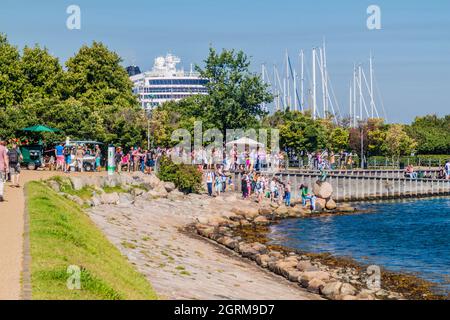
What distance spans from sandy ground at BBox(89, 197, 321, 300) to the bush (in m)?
10.8

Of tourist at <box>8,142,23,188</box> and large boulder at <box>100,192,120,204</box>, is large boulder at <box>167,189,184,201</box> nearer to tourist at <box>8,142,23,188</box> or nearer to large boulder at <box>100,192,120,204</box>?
large boulder at <box>100,192,120,204</box>

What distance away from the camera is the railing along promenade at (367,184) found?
225 ft

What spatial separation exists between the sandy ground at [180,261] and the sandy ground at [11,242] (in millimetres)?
3690

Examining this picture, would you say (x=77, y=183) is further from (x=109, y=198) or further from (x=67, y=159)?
(x=67, y=159)

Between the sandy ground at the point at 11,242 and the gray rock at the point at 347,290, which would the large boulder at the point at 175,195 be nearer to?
the sandy ground at the point at 11,242

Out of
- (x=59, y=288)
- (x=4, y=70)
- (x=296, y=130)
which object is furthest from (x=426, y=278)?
(x=296, y=130)

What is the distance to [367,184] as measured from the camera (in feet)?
250

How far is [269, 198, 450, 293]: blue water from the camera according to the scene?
34.8m

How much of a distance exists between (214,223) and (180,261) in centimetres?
1753

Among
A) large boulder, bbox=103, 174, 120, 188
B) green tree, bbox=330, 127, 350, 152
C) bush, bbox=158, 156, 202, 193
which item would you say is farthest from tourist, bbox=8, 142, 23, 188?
green tree, bbox=330, 127, 350, 152

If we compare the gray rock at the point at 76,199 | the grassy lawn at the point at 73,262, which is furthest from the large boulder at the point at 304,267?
the gray rock at the point at 76,199

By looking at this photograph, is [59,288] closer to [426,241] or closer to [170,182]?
[426,241]

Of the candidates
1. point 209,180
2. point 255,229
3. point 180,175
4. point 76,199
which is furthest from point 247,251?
point 209,180
